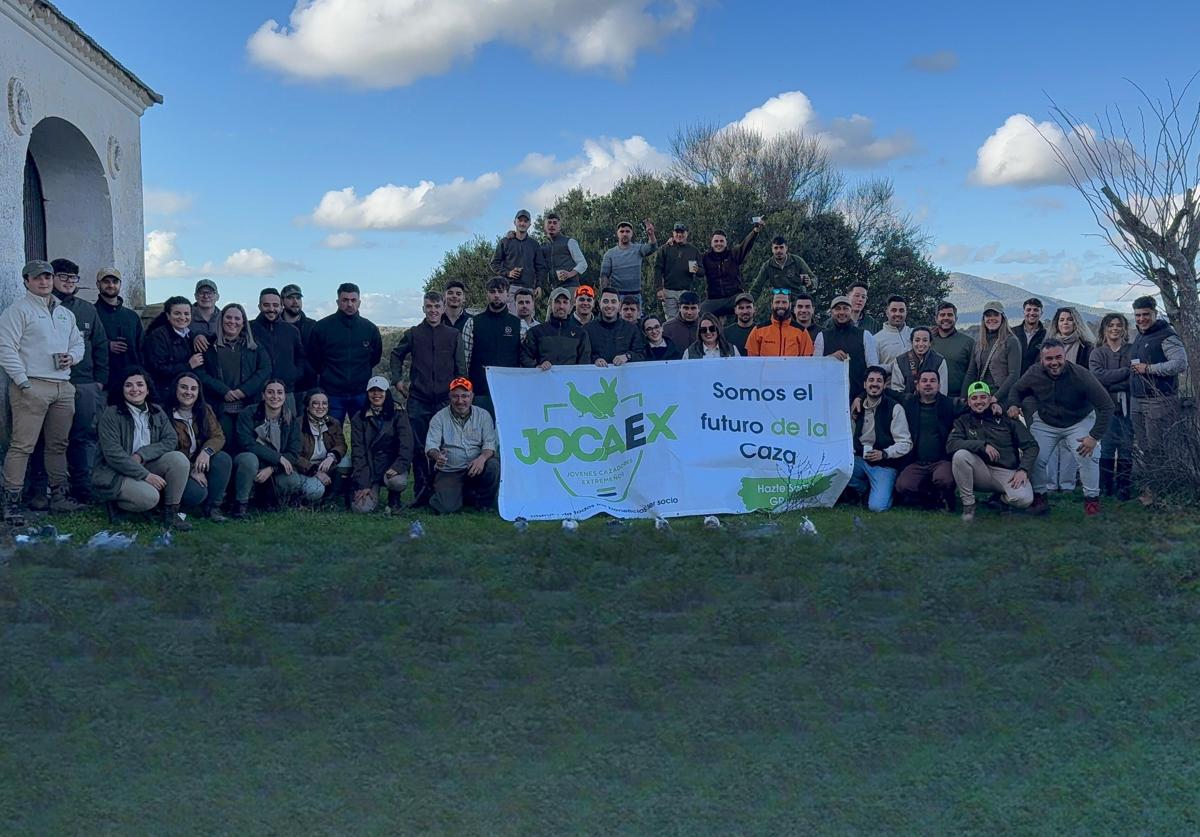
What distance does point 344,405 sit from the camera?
30.8 ft

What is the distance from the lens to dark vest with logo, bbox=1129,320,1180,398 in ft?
30.0

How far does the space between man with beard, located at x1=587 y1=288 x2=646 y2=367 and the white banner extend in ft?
1.25

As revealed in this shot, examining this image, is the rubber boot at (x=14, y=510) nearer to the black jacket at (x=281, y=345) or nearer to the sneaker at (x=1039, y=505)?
the black jacket at (x=281, y=345)

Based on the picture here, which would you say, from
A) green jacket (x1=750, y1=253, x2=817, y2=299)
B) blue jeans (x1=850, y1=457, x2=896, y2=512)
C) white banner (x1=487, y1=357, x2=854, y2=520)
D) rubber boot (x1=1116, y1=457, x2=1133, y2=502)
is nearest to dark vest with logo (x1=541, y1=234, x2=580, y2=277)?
green jacket (x1=750, y1=253, x2=817, y2=299)

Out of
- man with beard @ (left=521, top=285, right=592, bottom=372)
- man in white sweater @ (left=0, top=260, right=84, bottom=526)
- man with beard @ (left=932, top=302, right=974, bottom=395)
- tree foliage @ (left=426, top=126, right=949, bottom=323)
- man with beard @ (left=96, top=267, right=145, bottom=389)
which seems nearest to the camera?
man in white sweater @ (left=0, top=260, right=84, bottom=526)

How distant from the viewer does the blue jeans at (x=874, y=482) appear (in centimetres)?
883

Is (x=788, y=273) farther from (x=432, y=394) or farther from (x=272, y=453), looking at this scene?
(x=272, y=453)

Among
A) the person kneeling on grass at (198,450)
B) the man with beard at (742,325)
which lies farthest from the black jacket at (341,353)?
the man with beard at (742,325)

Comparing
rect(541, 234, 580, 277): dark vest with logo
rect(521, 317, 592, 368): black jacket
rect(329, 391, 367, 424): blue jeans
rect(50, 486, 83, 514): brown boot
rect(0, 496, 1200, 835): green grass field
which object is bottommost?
rect(0, 496, 1200, 835): green grass field

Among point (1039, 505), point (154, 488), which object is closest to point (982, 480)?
point (1039, 505)

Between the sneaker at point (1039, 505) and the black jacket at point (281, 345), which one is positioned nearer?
the sneaker at point (1039, 505)

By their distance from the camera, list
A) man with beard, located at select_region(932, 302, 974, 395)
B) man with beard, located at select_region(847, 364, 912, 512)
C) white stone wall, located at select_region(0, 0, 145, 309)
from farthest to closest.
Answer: white stone wall, located at select_region(0, 0, 145, 309) → man with beard, located at select_region(932, 302, 974, 395) → man with beard, located at select_region(847, 364, 912, 512)

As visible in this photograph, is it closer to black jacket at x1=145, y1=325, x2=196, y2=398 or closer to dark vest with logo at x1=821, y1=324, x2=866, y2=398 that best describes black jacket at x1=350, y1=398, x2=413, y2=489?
black jacket at x1=145, y1=325, x2=196, y2=398

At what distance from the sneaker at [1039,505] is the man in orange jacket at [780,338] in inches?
89.3
